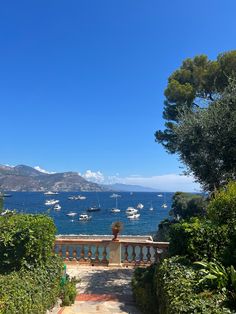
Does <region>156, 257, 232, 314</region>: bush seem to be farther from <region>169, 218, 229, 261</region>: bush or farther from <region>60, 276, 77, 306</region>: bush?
<region>60, 276, 77, 306</region>: bush

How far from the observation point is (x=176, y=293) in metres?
5.84

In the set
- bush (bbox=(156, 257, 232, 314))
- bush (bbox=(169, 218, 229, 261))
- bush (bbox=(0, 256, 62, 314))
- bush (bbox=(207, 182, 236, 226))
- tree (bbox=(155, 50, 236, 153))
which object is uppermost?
tree (bbox=(155, 50, 236, 153))

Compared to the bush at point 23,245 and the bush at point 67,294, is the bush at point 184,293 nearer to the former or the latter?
the bush at point 67,294

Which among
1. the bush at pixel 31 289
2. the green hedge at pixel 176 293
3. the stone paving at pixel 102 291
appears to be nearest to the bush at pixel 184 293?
the green hedge at pixel 176 293

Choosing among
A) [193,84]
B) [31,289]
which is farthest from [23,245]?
[193,84]

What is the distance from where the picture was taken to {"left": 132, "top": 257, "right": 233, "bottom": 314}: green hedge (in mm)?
4860

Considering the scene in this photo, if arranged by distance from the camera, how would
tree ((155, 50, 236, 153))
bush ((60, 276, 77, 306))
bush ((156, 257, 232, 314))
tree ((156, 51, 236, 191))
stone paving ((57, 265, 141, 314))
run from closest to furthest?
bush ((156, 257, 232, 314))
stone paving ((57, 265, 141, 314))
bush ((60, 276, 77, 306))
tree ((156, 51, 236, 191))
tree ((155, 50, 236, 153))

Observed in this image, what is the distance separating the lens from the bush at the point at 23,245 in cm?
897

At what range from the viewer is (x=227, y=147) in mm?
13875

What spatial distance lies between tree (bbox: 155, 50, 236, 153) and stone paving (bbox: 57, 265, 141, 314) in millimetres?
7361

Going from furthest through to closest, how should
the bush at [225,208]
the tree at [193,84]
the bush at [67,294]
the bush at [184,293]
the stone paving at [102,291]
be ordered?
the tree at [193,84] → the bush at [225,208] → the bush at [67,294] → the stone paving at [102,291] → the bush at [184,293]

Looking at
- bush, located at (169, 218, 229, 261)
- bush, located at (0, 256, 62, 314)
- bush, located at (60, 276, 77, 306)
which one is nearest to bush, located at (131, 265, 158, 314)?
bush, located at (169, 218, 229, 261)

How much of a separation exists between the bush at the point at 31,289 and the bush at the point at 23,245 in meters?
0.32

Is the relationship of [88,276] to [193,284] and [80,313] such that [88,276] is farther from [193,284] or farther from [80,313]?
[193,284]
